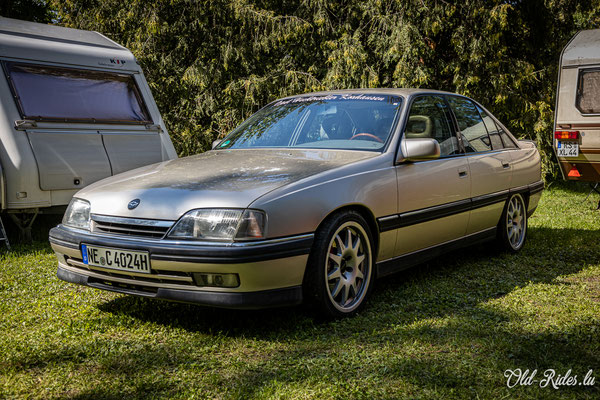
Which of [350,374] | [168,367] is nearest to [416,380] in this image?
[350,374]

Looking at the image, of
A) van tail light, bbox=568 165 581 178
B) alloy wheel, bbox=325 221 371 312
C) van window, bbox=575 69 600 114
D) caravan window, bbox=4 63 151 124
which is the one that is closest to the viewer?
alloy wheel, bbox=325 221 371 312

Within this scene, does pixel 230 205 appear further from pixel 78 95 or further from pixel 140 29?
pixel 140 29

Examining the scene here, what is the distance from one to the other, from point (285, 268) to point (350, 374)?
0.72 metres

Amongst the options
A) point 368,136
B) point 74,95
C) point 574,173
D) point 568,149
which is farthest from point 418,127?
point 574,173

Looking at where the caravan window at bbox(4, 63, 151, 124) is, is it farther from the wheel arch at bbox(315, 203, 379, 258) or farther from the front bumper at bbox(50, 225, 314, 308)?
the wheel arch at bbox(315, 203, 379, 258)

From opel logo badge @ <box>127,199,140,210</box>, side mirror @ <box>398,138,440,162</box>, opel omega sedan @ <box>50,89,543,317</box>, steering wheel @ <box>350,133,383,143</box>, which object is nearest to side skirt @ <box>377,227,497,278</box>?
opel omega sedan @ <box>50,89,543,317</box>

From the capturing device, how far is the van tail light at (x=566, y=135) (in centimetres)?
898

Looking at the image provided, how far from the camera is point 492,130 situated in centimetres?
579

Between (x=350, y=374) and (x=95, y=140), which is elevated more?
(x=95, y=140)

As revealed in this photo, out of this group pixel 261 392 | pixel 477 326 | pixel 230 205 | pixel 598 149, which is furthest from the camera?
pixel 598 149

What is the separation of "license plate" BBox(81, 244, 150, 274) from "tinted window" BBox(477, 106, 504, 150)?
366cm

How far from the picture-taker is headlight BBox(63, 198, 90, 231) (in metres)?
3.78

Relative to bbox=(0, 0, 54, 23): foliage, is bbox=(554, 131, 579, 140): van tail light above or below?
below

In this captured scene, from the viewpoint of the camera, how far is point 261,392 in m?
2.76
